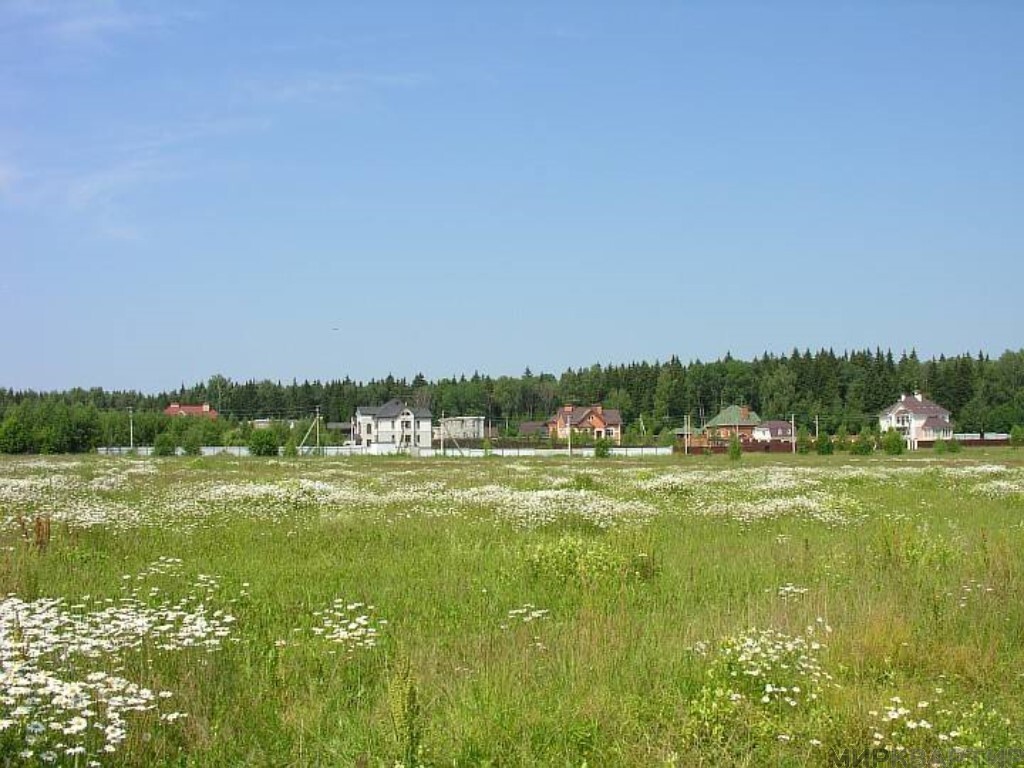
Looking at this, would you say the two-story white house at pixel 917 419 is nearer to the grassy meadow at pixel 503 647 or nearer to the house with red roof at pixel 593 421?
the house with red roof at pixel 593 421

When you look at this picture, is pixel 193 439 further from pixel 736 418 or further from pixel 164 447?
pixel 736 418

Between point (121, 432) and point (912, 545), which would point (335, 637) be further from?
point (121, 432)

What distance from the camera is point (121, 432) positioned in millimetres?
118062

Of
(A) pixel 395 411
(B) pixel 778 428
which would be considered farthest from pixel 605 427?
(A) pixel 395 411

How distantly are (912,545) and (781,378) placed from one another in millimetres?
141753

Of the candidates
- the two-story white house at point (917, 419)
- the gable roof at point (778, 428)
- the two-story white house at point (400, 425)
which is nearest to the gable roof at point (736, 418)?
the gable roof at point (778, 428)

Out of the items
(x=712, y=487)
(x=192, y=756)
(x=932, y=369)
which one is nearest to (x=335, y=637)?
(x=192, y=756)

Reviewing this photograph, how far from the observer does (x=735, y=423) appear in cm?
14175

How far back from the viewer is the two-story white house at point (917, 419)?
127 metres

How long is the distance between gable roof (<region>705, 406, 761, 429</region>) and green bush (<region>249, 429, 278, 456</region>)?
80.1m

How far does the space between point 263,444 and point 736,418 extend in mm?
86010

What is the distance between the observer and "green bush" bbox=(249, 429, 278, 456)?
86875mm

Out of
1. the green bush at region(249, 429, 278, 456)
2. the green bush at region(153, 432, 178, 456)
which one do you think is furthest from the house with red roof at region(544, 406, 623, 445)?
the green bush at region(153, 432, 178, 456)

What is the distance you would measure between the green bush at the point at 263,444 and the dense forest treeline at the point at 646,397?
21.7m
